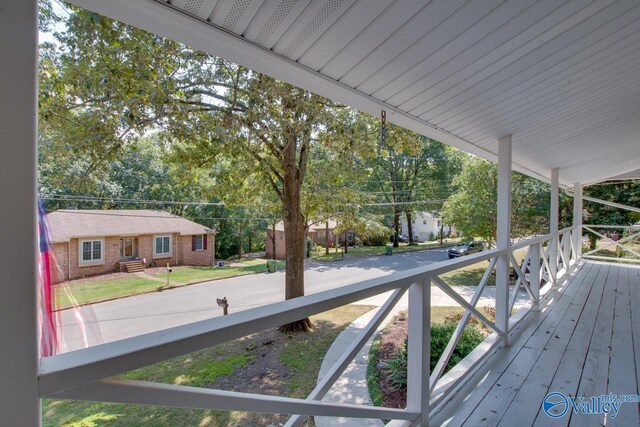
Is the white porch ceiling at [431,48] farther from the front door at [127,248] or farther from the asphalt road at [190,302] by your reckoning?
the front door at [127,248]

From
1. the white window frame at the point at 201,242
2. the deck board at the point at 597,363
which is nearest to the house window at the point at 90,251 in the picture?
the white window frame at the point at 201,242

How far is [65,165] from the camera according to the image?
4.99 meters

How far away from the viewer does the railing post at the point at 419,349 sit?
1774 millimetres

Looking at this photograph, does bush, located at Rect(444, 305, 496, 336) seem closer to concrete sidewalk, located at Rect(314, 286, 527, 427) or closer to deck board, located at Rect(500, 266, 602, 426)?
concrete sidewalk, located at Rect(314, 286, 527, 427)

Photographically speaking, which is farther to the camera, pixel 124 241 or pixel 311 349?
pixel 124 241

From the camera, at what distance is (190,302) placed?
10.2m

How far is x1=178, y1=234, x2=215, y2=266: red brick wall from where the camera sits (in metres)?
17.3

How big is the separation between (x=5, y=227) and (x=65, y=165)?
18.0 ft

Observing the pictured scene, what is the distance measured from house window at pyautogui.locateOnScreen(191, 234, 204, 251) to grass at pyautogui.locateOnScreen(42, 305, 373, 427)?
12.4m

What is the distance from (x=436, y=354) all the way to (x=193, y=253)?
15958mm

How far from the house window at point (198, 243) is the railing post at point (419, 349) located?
17726mm

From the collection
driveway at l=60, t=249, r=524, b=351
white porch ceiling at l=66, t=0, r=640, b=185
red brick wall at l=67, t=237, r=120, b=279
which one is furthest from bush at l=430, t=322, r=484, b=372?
red brick wall at l=67, t=237, r=120, b=279

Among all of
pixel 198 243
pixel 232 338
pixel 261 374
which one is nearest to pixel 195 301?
pixel 261 374

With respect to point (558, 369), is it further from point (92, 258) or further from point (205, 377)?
point (92, 258)
